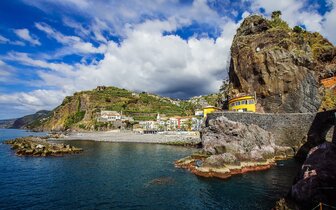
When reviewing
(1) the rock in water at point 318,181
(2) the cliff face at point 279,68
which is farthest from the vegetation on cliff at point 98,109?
(1) the rock in water at point 318,181

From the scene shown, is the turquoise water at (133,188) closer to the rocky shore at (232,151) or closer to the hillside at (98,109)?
the rocky shore at (232,151)

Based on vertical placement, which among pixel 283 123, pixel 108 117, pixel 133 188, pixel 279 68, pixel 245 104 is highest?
pixel 279 68

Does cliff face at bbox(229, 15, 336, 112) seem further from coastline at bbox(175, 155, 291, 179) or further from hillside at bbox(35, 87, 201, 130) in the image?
hillside at bbox(35, 87, 201, 130)

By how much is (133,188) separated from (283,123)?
35742mm

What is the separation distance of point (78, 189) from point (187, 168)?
17134 millimetres

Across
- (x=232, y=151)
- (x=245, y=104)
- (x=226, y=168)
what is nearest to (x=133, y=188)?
(x=226, y=168)

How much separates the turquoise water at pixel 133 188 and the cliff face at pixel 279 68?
18.3 meters

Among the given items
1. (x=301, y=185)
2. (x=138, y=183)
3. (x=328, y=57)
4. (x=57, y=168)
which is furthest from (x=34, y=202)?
(x=328, y=57)

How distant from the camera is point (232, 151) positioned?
44.0 m

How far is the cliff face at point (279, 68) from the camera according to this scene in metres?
54.6

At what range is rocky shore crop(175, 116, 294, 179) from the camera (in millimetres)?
35875

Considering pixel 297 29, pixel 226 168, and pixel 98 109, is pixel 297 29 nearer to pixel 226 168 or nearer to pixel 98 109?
pixel 226 168

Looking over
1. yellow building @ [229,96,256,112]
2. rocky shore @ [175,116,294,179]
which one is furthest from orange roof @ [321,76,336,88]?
rocky shore @ [175,116,294,179]

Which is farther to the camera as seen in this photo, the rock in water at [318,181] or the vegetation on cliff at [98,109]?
the vegetation on cliff at [98,109]
